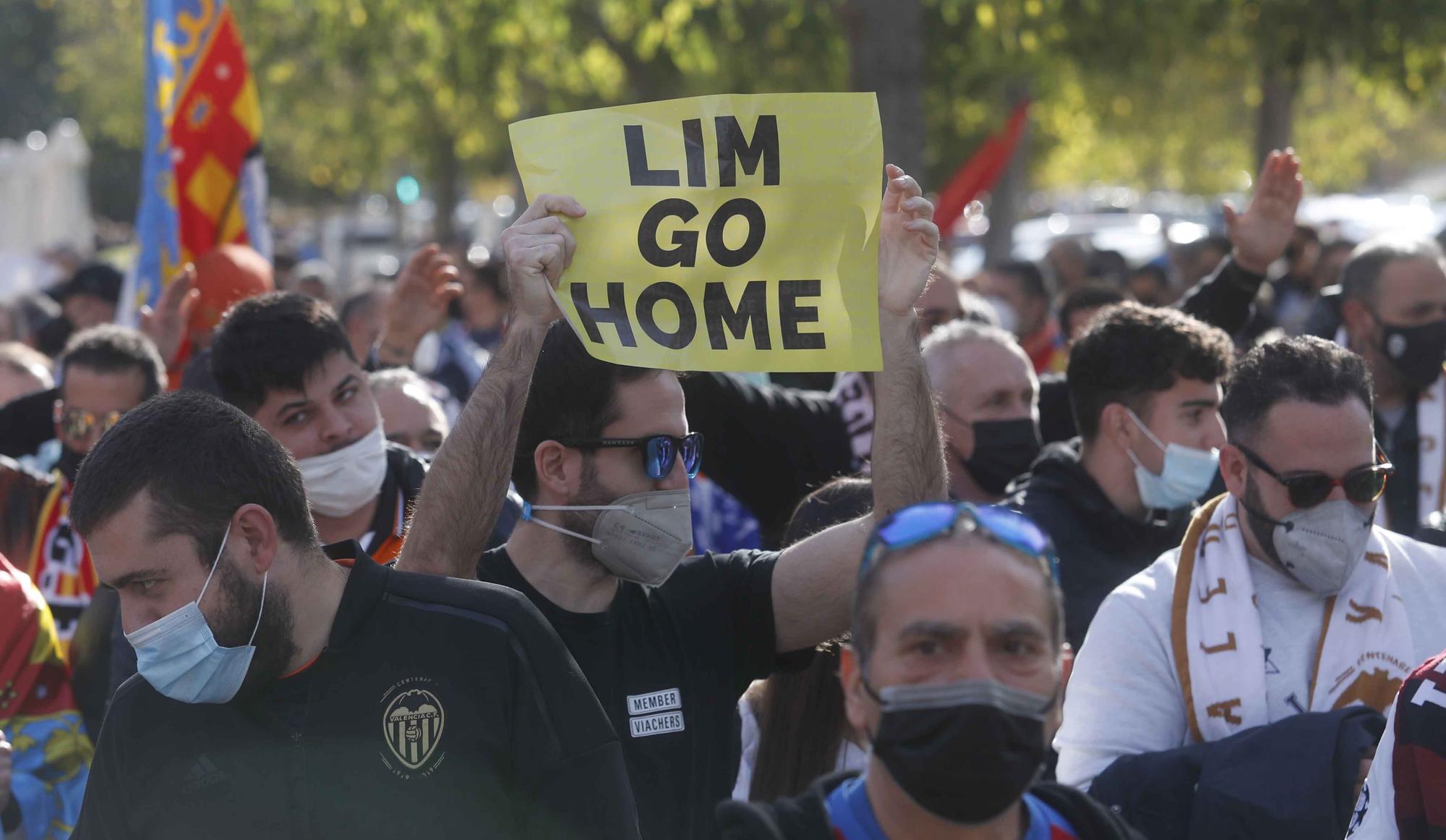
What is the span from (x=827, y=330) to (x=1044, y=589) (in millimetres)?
1086

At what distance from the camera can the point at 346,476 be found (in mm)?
4645

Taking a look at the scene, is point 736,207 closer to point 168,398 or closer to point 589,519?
point 589,519

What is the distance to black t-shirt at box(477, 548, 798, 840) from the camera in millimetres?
3400

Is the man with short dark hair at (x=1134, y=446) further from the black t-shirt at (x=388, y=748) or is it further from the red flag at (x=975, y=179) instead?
the red flag at (x=975, y=179)

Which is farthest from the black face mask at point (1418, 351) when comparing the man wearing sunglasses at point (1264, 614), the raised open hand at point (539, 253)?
the raised open hand at point (539, 253)

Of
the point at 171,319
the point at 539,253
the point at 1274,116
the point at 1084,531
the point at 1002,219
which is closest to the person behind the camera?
the point at 539,253

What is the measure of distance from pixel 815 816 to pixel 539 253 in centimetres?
136

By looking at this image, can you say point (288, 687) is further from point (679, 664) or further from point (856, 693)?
point (856, 693)

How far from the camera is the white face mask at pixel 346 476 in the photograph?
182 inches

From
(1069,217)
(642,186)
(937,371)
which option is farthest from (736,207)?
(1069,217)

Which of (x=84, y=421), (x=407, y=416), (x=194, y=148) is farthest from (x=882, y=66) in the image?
(x=84, y=421)

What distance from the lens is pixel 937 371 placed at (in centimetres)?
582

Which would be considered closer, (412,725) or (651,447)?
(412,725)

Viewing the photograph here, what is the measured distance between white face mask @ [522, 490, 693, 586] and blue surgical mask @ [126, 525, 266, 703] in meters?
0.80
